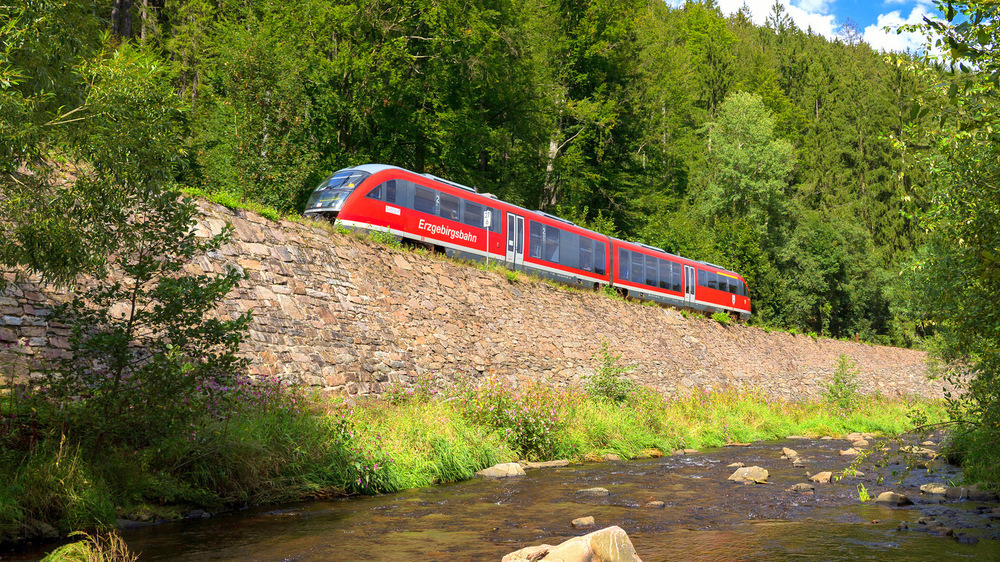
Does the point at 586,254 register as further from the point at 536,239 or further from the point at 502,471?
the point at 502,471

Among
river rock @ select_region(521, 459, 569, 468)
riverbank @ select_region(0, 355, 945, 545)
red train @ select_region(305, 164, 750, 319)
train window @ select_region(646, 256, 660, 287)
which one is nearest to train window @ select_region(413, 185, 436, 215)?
red train @ select_region(305, 164, 750, 319)

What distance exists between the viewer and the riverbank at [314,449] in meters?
7.27

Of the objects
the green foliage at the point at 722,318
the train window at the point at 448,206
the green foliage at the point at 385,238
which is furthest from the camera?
the green foliage at the point at 722,318

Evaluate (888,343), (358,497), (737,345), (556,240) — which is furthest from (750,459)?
(888,343)

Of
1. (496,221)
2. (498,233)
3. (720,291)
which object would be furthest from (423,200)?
(720,291)

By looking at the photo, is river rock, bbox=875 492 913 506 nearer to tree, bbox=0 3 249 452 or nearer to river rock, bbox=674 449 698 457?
river rock, bbox=674 449 698 457

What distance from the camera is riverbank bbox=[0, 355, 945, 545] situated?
727cm

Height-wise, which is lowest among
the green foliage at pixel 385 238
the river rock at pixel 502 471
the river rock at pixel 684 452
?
the river rock at pixel 684 452

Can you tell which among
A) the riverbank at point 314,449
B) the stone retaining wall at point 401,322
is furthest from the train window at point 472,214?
the riverbank at point 314,449

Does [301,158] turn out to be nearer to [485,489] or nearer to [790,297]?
[485,489]

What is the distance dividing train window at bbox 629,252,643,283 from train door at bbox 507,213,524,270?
7.72 metres

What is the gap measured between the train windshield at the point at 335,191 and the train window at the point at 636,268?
15.1 m

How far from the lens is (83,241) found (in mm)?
7219

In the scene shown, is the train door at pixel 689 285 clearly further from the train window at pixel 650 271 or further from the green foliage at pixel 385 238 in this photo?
the green foliage at pixel 385 238
